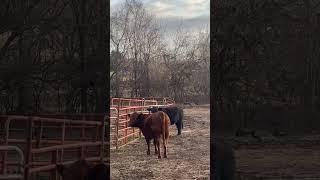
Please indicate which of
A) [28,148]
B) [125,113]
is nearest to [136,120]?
[125,113]

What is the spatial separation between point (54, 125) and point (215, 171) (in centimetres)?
150

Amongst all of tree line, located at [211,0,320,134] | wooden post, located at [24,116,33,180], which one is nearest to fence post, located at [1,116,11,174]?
wooden post, located at [24,116,33,180]

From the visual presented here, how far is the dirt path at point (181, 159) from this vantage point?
13.8ft

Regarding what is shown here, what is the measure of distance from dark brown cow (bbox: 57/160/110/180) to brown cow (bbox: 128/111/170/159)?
0.60 meters

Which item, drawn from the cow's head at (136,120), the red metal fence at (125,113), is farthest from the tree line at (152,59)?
the cow's head at (136,120)

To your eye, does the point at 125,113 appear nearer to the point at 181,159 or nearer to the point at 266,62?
the point at 181,159

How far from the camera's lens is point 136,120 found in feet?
16.6

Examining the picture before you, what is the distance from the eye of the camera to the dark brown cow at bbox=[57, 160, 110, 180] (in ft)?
13.0

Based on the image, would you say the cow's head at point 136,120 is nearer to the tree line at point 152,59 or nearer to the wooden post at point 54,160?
the tree line at point 152,59

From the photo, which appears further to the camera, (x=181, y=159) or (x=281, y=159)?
(x=181, y=159)

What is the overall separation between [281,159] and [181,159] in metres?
0.92

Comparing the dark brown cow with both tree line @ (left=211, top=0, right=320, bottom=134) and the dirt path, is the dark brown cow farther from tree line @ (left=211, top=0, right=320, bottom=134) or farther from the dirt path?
tree line @ (left=211, top=0, right=320, bottom=134)

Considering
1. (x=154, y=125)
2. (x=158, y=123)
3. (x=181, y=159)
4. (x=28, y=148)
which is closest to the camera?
(x=28, y=148)

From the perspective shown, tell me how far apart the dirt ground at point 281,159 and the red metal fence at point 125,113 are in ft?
2.87
